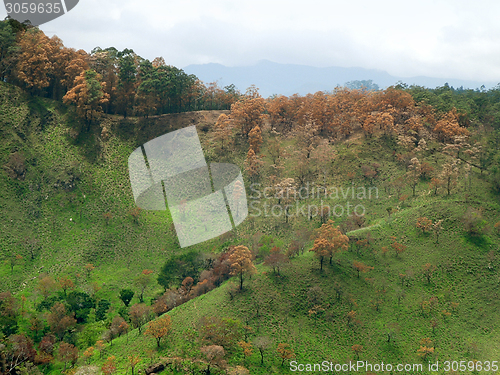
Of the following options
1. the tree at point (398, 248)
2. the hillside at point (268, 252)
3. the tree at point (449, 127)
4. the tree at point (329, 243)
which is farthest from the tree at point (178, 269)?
the tree at point (449, 127)

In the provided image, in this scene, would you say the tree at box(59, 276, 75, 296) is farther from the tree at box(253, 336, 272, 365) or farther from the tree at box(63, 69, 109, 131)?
the tree at box(63, 69, 109, 131)

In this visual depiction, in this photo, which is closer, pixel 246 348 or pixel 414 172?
pixel 246 348

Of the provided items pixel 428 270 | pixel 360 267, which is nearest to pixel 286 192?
pixel 360 267

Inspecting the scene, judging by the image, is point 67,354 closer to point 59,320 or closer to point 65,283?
point 59,320

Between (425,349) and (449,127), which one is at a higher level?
(449,127)

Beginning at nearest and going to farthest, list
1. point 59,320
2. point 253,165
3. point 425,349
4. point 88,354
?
point 425,349, point 88,354, point 59,320, point 253,165

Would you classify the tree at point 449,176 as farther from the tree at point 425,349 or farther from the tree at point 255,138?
the tree at point 255,138

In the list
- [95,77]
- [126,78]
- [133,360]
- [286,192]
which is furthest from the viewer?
[126,78]

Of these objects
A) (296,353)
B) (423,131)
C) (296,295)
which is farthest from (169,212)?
(423,131)

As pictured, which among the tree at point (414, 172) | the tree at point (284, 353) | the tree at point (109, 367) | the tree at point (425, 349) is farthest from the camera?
the tree at point (414, 172)
